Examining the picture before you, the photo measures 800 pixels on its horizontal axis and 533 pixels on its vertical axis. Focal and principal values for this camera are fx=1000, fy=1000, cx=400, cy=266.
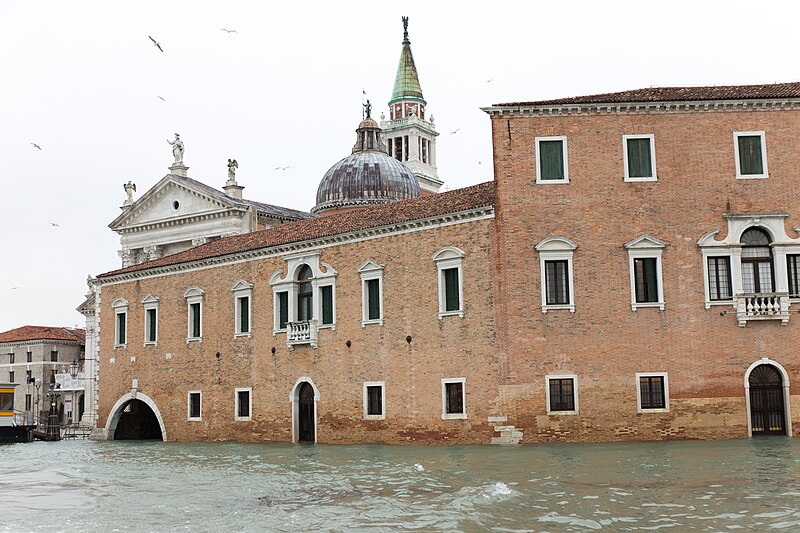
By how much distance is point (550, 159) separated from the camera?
22109 millimetres

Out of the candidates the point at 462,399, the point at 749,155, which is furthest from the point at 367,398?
the point at 749,155

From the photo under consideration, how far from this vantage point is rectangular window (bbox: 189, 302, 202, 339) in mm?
29391

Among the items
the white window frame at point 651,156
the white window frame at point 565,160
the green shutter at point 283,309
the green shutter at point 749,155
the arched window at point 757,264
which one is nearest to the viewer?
the arched window at point 757,264

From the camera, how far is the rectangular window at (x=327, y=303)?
25781 millimetres

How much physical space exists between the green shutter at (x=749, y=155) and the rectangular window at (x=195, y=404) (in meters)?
16.3

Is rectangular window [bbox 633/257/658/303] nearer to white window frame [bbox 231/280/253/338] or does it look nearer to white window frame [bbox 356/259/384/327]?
white window frame [bbox 356/259/384/327]

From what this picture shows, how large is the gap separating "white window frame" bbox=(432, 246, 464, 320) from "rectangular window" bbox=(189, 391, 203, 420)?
31.0 ft

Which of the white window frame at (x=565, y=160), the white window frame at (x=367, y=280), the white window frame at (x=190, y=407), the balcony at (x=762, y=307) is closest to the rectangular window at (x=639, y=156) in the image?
the white window frame at (x=565, y=160)

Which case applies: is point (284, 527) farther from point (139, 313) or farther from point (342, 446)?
point (139, 313)

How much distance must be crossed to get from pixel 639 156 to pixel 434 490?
10.4 m

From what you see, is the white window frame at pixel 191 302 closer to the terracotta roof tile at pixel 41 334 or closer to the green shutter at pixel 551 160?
the green shutter at pixel 551 160

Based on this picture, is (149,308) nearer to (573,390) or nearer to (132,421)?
(132,421)

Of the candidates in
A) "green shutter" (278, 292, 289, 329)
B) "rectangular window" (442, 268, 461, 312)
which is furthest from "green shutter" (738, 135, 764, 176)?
"green shutter" (278, 292, 289, 329)

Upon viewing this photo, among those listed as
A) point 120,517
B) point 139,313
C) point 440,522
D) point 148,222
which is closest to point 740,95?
point 440,522
